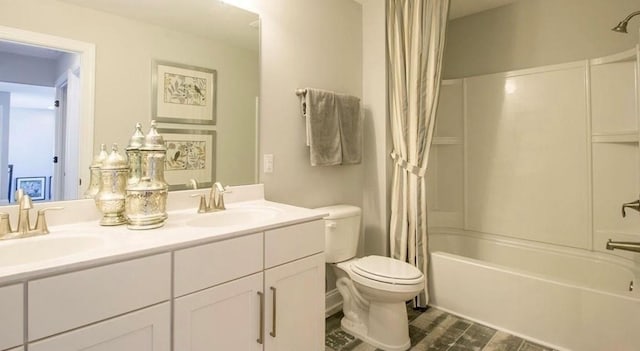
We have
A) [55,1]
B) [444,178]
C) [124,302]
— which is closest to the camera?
[124,302]

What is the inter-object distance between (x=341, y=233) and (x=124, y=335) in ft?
4.45

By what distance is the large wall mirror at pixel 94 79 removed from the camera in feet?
3.91

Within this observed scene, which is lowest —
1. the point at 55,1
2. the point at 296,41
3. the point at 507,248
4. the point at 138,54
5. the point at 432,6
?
the point at 507,248

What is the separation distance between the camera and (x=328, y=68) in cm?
231

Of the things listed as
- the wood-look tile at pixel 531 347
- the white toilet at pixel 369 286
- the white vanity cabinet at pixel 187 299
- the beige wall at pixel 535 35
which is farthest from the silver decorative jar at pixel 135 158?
the beige wall at pixel 535 35

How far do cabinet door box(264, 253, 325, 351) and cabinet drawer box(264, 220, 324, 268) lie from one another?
32mm

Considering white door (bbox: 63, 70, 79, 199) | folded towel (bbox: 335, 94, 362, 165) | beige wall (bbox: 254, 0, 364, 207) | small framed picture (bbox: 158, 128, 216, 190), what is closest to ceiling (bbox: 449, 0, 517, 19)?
beige wall (bbox: 254, 0, 364, 207)

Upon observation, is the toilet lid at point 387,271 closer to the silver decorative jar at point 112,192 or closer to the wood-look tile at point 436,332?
the wood-look tile at point 436,332

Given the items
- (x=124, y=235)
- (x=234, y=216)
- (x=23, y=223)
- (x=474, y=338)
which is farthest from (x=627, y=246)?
(x=23, y=223)

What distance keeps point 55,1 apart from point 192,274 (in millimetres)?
1180

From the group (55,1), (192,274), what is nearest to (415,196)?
(192,274)

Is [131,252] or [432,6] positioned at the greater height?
[432,6]

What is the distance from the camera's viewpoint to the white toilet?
5.86 ft

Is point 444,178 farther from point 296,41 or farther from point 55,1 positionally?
point 55,1
